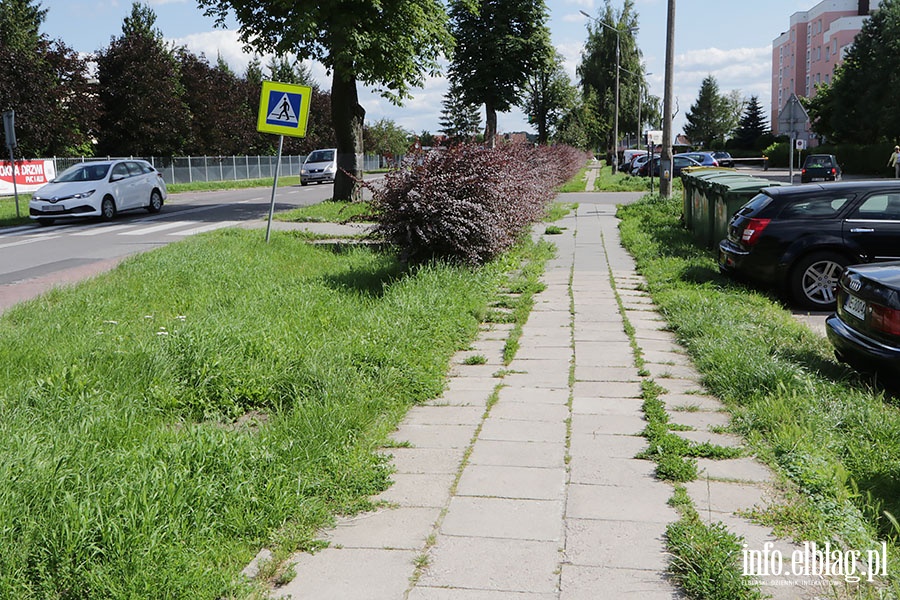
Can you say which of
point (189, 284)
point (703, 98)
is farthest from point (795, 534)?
point (703, 98)

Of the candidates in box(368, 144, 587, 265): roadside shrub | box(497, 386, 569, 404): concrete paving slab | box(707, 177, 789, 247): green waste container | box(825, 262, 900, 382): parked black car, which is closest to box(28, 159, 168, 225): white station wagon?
box(368, 144, 587, 265): roadside shrub

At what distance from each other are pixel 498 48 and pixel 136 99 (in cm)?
2030

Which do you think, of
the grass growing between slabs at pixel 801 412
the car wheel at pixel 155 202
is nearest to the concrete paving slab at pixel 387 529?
the grass growing between slabs at pixel 801 412

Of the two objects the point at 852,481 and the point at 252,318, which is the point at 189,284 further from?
the point at 852,481

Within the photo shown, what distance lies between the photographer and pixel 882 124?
56.7 meters

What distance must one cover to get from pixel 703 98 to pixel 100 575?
11623 centimetres

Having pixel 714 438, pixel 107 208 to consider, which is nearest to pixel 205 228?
pixel 107 208

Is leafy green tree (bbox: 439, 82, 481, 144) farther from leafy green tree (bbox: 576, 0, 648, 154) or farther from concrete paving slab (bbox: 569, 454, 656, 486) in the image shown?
leafy green tree (bbox: 576, 0, 648, 154)

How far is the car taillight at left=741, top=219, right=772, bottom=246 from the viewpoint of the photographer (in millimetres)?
10641

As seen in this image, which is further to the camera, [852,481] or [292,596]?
[852,481]

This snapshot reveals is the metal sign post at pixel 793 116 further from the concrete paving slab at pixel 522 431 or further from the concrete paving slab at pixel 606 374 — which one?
the concrete paving slab at pixel 522 431

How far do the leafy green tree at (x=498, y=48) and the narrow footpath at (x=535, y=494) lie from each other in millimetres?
31667

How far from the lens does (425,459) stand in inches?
196

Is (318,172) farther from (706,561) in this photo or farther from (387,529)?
(706,561)
